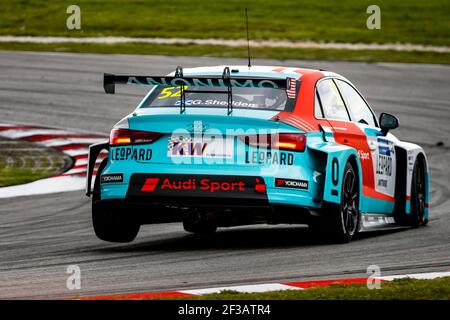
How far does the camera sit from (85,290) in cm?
771

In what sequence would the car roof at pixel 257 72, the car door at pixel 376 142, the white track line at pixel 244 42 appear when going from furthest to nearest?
the white track line at pixel 244 42 → the car door at pixel 376 142 → the car roof at pixel 257 72

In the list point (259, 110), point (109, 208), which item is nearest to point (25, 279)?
point (109, 208)

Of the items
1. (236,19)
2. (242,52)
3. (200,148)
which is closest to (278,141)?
(200,148)

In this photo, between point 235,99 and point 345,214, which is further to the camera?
point 345,214

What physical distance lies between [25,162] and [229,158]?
25.9 feet

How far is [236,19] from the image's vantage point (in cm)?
3866

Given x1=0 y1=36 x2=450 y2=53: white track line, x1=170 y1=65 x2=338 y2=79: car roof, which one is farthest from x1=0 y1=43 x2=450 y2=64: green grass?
x1=170 y1=65 x2=338 y2=79: car roof

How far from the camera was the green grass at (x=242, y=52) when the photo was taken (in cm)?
3056

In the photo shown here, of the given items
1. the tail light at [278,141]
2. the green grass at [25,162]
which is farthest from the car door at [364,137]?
the green grass at [25,162]

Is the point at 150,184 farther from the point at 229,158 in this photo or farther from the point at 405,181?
the point at 405,181

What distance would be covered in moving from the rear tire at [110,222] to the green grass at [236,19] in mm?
24396

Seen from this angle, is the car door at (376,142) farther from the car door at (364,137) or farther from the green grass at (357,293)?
the green grass at (357,293)
